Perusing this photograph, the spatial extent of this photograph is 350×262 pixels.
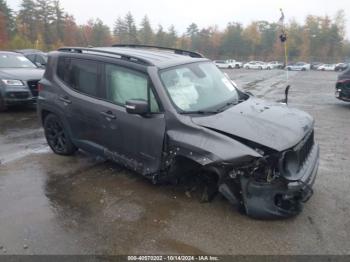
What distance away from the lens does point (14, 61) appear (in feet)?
35.6

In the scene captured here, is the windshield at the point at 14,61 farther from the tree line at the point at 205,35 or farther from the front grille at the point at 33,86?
the tree line at the point at 205,35

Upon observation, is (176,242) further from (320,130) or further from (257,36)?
(257,36)

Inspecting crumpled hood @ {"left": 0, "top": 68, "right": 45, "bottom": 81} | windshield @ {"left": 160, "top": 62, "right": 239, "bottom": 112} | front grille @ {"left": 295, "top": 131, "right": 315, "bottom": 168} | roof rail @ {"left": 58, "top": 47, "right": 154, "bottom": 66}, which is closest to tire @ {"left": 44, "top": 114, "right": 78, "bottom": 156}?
roof rail @ {"left": 58, "top": 47, "right": 154, "bottom": 66}

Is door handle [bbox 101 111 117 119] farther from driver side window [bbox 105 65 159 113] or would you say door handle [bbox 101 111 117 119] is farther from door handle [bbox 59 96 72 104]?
door handle [bbox 59 96 72 104]

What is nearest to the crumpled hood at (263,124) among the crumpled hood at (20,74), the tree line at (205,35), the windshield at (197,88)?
the windshield at (197,88)

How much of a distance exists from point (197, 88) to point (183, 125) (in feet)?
2.65

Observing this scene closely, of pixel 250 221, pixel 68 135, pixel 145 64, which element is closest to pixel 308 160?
pixel 250 221

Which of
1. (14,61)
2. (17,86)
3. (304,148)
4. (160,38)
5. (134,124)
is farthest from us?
(160,38)

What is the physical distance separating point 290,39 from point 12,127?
83.4m

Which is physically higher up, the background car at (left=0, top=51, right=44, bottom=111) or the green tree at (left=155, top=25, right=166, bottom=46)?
the background car at (left=0, top=51, right=44, bottom=111)

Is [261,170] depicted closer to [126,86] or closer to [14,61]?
[126,86]

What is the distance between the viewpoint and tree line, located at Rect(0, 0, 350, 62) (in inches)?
2990

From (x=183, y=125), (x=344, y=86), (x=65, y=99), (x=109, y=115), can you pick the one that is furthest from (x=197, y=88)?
(x=344, y=86)

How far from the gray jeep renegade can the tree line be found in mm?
66406
